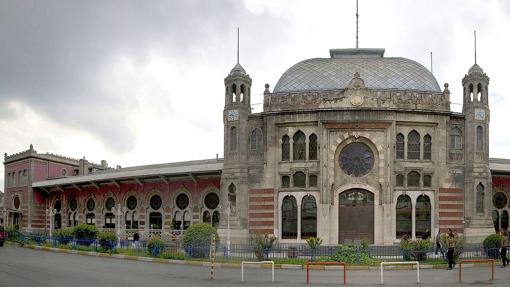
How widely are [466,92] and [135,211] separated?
2884 centimetres

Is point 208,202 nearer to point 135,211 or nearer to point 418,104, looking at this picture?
point 135,211

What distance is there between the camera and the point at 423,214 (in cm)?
4072

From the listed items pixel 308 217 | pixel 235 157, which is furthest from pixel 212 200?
pixel 308 217

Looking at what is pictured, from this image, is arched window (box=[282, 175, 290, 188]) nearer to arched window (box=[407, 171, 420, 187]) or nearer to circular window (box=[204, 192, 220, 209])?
circular window (box=[204, 192, 220, 209])

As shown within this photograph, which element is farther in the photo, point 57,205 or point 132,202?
point 57,205

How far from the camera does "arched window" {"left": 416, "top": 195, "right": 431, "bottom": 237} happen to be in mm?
40594

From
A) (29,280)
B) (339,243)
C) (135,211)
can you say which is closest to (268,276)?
(29,280)

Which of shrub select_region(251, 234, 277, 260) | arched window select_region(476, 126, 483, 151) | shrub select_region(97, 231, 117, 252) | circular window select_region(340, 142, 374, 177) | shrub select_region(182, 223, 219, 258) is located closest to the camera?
shrub select_region(251, 234, 277, 260)

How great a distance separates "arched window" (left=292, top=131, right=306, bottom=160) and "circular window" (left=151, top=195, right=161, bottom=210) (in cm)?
1488

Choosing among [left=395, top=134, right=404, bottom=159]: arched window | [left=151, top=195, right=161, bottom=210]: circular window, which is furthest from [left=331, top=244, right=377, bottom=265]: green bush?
[left=151, top=195, right=161, bottom=210]: circular window

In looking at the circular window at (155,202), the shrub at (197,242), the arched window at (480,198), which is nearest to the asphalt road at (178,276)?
the shrub at (197,242)

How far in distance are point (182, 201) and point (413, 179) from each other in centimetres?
1891

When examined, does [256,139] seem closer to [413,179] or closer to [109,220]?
[413,179]

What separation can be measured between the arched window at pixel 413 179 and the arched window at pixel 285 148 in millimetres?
8282
